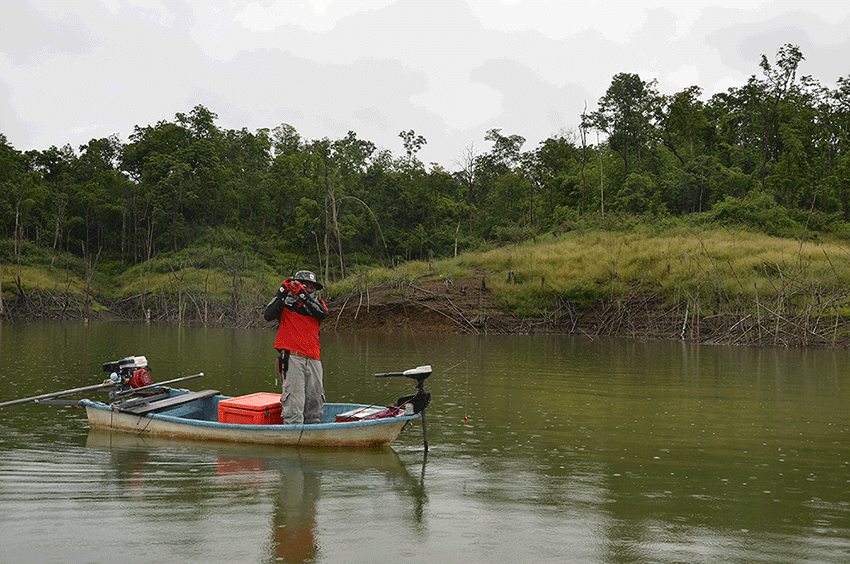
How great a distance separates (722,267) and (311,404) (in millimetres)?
29701

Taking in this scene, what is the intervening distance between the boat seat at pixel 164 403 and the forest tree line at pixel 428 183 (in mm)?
34967

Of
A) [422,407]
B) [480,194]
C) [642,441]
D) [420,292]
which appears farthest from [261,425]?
[480,194]

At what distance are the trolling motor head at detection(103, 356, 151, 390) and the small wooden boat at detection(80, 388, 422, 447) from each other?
17.5 inches

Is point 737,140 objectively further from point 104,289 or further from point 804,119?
point 104,289

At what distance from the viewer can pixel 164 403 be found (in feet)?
34.3

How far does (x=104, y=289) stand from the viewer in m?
56.3

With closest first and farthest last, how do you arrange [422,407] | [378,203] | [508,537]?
[508,537]
[422,407]
[378,203]

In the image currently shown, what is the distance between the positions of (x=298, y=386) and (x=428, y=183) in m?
56.7

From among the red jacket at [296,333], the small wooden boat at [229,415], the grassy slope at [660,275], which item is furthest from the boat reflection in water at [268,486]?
the grassy slope at [660,275]

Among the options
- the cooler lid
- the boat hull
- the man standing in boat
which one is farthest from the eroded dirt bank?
the man standing in boat

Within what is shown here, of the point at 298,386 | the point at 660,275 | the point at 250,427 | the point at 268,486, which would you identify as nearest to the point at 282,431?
the point at 250,427

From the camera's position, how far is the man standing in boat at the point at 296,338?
9.52 m

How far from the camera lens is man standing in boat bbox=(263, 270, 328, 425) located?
952cm

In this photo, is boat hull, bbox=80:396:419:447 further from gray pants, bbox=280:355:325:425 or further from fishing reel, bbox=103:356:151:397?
fishing reel, bbox=103:356:151:397
